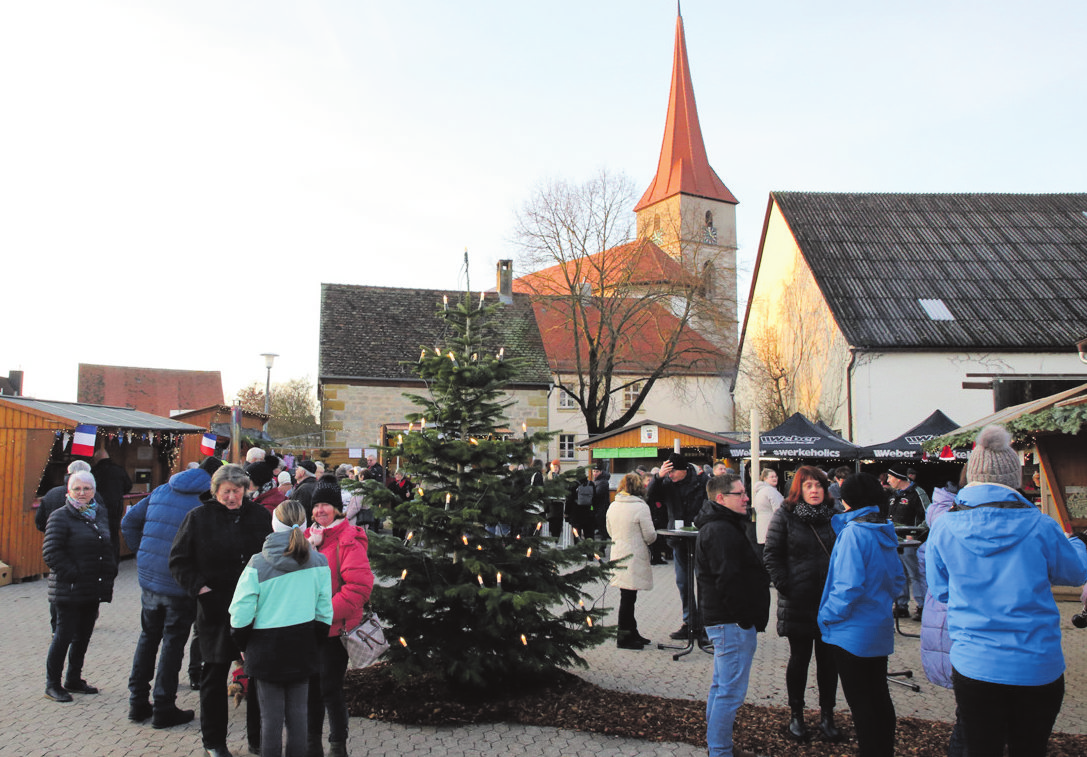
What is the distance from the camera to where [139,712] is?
6094 millimetres

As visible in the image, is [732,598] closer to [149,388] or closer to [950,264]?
[950,264]

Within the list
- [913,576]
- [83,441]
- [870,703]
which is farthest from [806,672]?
[83,441]

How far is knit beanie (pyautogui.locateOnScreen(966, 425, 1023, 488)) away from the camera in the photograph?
382 centimetres

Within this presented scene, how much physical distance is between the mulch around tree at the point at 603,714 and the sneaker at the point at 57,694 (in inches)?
84.5

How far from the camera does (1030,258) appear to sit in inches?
1135

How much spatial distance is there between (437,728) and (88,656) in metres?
4.25

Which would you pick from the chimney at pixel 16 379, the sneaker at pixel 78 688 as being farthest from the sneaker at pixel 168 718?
the chimney at pixel 16 379

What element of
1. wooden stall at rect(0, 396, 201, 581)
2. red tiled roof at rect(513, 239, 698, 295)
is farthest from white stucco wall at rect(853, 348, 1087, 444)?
wooden stall at rect(0, 396, 201, 581)

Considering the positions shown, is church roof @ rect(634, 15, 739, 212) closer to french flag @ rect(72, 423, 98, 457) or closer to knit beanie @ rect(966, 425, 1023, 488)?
french flag @ rect(72, 423, 98, 457)

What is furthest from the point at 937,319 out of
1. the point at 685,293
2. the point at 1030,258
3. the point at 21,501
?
the point at 21,501

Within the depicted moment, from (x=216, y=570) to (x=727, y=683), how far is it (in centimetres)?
320

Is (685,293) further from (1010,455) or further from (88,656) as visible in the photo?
(1010,455)

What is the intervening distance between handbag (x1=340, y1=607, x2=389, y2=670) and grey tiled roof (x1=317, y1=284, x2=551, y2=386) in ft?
88.9

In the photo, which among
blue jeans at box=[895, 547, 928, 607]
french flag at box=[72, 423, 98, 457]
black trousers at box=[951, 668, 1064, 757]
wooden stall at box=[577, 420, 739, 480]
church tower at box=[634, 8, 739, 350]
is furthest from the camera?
church tower at box=[634, 8, 739, 350]
